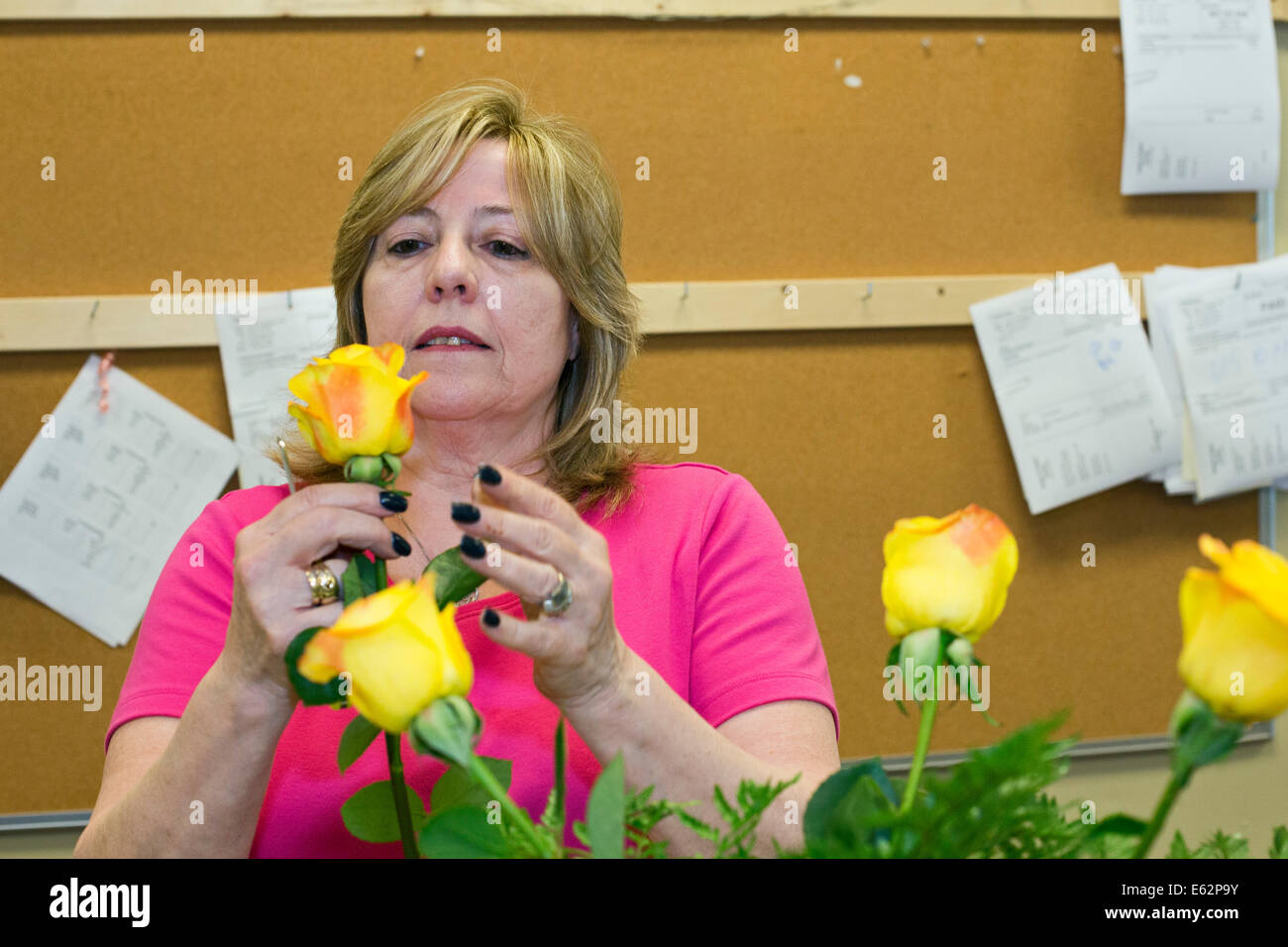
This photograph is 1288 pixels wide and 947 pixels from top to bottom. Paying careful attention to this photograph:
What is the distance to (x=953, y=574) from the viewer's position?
1.26ft

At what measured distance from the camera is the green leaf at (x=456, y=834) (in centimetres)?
40

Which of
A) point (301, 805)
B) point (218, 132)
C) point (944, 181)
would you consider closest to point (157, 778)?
point (301, 805)

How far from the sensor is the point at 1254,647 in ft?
1.06

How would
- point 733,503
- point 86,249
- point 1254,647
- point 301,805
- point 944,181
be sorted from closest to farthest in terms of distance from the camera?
point 1254,647, point 301,805, point 733,503, point 86,249, point 944,181

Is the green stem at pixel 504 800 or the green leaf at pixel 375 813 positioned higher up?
the green stem at pixel 504 800

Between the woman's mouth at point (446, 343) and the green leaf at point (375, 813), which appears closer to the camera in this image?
the green leaf at point (375, 813)

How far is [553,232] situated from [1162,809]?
0.76m

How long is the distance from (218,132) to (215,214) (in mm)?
106

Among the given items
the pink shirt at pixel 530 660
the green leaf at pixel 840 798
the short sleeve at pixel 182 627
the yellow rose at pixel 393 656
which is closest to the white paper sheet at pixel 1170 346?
the pink shirt at pixel 530 660

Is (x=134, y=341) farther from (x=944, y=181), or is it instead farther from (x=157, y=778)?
(x=944, y=181)

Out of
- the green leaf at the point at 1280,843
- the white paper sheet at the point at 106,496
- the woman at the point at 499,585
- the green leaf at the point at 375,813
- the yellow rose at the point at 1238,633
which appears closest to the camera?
the yellow rose at the point at 1238,633

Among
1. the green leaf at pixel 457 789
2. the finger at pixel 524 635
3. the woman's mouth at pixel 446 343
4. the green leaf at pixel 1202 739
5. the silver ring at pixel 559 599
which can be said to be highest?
the woman's mouth at pixel 446 343

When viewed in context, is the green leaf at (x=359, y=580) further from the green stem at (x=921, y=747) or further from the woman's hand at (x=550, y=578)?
the green stem at (x=921, y=747)

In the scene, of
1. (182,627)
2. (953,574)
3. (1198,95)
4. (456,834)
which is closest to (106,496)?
(182,627)
